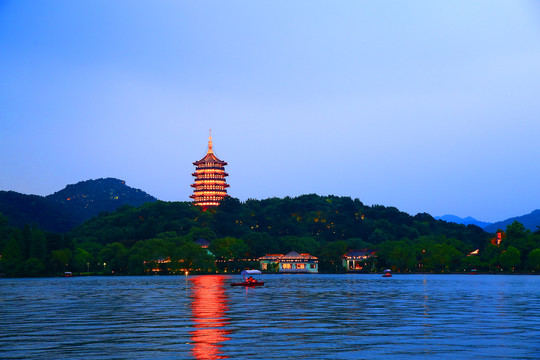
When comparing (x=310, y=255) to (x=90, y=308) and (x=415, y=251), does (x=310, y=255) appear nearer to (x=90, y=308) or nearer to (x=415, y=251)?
(x=415, y=251)

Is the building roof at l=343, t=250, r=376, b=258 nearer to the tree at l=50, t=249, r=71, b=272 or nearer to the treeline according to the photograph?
the treeline

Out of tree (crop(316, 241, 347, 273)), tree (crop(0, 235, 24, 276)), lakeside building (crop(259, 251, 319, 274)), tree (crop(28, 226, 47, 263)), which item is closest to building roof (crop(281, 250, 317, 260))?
lakeside building (crop(259, 251, 319, 274))

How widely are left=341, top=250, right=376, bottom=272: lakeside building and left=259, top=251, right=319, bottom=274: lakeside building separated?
9452 millimetres

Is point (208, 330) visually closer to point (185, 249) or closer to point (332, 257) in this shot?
point (185, 249)

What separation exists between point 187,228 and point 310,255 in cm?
3681

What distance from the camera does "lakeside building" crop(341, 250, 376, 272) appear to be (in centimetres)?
Result: 17862

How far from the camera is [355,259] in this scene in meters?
182

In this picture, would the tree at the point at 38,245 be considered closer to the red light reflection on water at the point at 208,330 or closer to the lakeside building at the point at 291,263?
the lakeside building at the point at 291,263

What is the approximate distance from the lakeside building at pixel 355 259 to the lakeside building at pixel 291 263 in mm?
9452

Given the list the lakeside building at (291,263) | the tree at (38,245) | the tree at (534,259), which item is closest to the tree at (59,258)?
the tree at (38,245)

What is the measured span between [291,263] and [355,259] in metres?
18.6

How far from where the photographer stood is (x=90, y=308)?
45.4 m

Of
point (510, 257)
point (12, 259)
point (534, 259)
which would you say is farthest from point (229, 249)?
point (534, 259)

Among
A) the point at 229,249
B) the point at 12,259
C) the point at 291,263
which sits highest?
the point at 229,249
